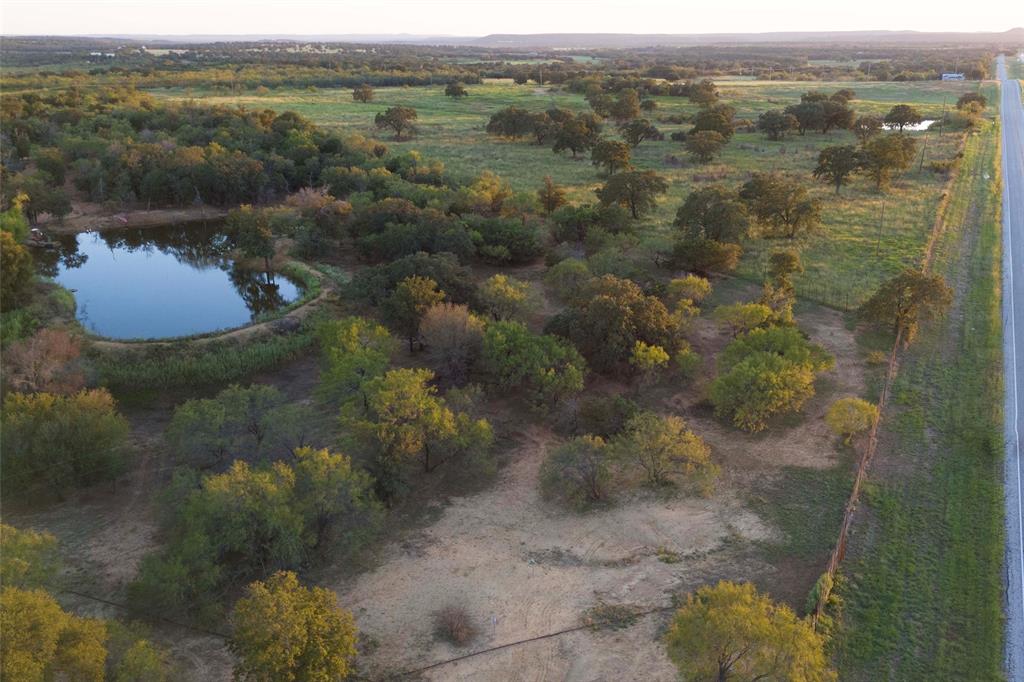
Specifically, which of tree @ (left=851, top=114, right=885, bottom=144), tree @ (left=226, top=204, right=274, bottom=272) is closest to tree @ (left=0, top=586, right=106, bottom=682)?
tree @ (left=226, top=204, right=274, bottom=272)

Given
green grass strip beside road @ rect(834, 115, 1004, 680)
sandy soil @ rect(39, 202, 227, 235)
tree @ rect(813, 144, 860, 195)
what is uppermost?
tree @ rect(813, 144, 860, 195)

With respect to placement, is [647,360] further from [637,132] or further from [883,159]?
[637,132]

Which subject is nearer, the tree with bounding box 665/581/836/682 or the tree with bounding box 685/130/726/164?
the tree with bounding box 665/581/836/682

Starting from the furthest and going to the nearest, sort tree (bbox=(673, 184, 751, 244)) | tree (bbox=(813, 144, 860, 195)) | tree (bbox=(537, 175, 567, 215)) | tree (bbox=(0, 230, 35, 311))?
tree (bbox=(813, 144, 860, 195))
tree (bbox=(537, 175, 567, 215))
tree (bbox=(673, 184, 751, 244))
tree (bbox=(0, 230, 35, 311))

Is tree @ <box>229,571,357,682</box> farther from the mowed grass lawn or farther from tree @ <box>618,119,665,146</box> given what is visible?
tree @ <box>618,119,665,146</box>

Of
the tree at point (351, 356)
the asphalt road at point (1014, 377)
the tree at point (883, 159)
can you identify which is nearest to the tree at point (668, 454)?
the asphalt road at point (1014, 377)

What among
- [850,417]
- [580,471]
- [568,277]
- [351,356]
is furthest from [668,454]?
[568,277]
